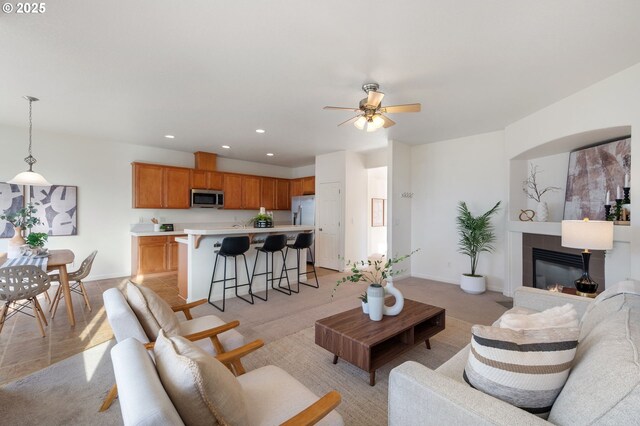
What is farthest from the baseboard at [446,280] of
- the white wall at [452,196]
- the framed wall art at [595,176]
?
the framed wall art at [595,176]

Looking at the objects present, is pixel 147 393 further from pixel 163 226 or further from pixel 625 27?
pixel 163 226

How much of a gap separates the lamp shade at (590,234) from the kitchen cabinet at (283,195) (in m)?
6.13

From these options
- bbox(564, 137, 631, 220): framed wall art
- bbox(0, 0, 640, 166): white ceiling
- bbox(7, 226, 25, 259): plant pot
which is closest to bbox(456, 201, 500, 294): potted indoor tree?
bbox(564, 137, 631, 220): framed wall art

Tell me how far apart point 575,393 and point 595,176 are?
11.5 ft

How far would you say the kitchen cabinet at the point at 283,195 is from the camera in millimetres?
7586

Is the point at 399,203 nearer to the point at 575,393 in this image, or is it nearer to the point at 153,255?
the point at 575,393

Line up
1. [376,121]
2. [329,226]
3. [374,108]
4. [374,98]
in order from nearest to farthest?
[374,98]
[374,108]
[376,121]
[329,226]

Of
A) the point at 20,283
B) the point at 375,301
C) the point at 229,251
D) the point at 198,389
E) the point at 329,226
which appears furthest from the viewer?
the point at 329,226

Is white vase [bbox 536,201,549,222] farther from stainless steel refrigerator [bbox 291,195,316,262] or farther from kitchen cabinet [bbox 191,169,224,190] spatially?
kitchen cabinet [bbox 191,169,224,190]

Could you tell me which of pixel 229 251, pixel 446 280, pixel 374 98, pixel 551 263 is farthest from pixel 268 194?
pixel 551 263

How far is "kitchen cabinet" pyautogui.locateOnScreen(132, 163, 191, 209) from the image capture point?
17.8ft

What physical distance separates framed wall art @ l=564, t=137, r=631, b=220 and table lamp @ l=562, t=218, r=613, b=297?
106cm

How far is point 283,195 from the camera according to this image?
25.2ft

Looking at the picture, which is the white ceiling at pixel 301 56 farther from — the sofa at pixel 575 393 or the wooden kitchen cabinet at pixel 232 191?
the wooden kitchen cabinet at pixel 232 191
